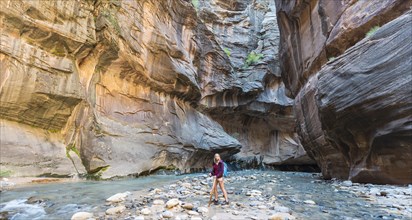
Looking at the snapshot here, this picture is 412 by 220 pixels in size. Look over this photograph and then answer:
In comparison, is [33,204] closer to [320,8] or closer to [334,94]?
[334,94]

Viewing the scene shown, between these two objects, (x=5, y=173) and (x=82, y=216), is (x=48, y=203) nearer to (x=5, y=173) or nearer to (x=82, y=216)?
(x=82, y=216)

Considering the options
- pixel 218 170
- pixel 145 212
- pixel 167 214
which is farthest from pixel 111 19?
pixel 167 214

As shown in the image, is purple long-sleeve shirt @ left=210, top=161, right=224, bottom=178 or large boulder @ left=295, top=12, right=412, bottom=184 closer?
purple long-sleeve shirt @ left=210, top=161, right=224, bottom=178

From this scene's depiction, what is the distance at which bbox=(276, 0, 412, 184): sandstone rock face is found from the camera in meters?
6.70

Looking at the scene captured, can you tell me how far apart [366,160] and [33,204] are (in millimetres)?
9792

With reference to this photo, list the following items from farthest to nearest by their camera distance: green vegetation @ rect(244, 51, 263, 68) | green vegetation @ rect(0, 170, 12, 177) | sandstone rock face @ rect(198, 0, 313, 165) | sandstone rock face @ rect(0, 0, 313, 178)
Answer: green vegetation @ rect(244, 51, 263, 68), sandstone rock face @ rect(198, 0, 313, 165), sandstone rock face @ rect(0, 0, 313, 178), green vegetation @ rect(0, 170, 12, 177)

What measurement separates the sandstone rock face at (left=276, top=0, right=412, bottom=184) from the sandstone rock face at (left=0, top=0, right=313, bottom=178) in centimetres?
947

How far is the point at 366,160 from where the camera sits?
8727 millimetres

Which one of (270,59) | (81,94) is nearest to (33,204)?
(81,94)

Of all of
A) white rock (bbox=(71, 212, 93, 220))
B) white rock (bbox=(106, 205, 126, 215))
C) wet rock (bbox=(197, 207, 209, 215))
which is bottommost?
white rock (bbox=(71, 212, 93, 220))

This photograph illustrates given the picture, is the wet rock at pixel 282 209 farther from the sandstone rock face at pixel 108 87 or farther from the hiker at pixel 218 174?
the sandstone rock face at pixel 108 87

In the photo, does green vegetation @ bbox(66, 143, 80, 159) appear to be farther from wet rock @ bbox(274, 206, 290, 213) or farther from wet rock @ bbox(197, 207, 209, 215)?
wet rock @ bbox(274, 206, 290, 213)

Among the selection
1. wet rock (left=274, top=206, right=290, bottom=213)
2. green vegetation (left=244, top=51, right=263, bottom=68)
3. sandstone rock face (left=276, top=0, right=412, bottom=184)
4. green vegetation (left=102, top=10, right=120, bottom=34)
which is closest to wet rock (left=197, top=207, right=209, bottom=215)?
wet rock (left=274, top=206, right=290, bottom=213)

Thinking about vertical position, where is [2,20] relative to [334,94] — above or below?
above
